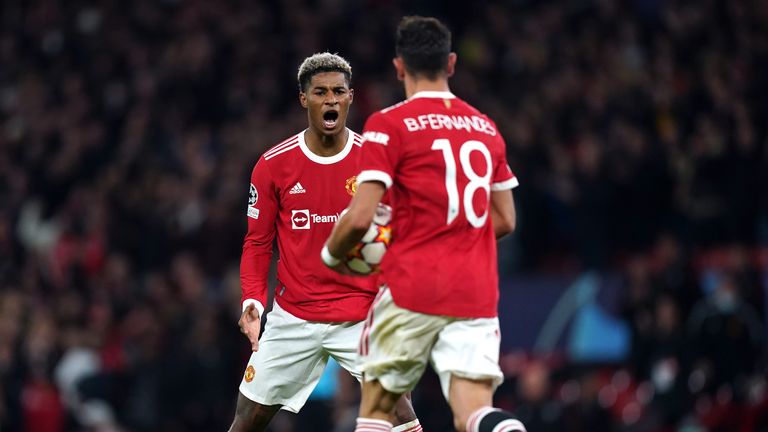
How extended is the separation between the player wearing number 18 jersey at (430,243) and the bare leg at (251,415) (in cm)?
146

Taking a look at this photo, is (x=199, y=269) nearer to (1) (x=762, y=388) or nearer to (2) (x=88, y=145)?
(2) (x=88, y=145)

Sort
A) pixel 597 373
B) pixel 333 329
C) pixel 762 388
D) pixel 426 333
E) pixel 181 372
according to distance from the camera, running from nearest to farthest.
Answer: pixel 426 333 < pixel 333 329 < pixel 762 388 < pixel 597 373 < pixel 181 372

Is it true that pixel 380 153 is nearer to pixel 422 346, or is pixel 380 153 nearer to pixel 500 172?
pixel 500 172

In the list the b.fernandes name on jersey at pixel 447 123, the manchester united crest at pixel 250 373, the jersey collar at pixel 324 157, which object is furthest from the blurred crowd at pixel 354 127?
the b.fernandes name on jersey at pixel 447 123

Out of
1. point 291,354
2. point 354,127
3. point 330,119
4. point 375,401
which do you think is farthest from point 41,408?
point 375,401

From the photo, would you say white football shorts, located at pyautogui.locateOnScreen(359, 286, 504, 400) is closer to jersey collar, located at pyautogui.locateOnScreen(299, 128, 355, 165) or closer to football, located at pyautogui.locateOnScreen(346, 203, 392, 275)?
football, located at pyautogui.locateOnScreen(346, 203, 392, 275)

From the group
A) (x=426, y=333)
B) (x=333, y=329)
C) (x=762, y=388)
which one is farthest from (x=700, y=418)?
(x=426, y=333)

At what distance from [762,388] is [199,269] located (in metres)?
6.69

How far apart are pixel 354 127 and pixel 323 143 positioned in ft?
25.4

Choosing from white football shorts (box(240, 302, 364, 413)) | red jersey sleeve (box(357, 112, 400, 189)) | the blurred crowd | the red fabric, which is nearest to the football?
red jersey sleeve (box(357, 112, 400, 189))

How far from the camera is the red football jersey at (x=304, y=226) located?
762 centimetres

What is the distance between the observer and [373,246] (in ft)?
21.1

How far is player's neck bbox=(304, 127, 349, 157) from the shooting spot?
303 inches

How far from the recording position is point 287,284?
7738mm
